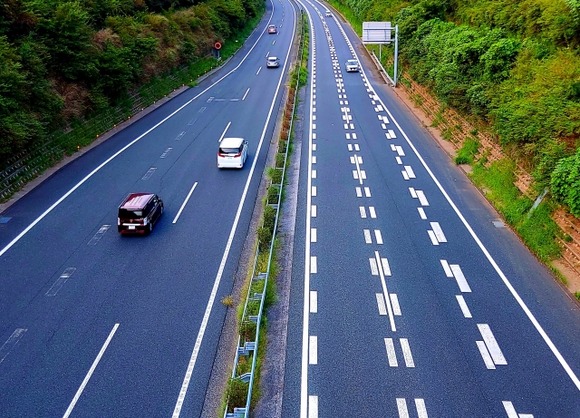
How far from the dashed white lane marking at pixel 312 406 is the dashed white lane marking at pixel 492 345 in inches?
196

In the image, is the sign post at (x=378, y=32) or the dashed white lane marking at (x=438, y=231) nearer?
the dashed white lane marking at (x=438, y=231)

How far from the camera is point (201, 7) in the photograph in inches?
2501

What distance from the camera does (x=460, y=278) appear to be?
672 inches

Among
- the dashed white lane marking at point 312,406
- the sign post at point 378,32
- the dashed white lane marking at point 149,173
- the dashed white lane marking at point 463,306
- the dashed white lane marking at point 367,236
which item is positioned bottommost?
the dashed white lane marking at point 312,406

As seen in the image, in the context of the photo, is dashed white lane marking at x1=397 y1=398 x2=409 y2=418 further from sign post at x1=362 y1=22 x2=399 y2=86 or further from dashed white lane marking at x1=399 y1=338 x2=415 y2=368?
sign post at x1=362 y1=22 x2=399 y2=86

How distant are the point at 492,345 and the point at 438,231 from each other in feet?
23.1

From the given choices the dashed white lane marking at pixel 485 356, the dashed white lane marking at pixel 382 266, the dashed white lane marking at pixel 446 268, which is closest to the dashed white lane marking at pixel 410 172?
the dashed white lane marking at pixel 446 268

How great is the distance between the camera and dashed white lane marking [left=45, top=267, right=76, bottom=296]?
16.6 metres

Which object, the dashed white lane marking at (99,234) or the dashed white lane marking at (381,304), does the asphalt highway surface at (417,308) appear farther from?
the dashed white lane marking at (99,234)

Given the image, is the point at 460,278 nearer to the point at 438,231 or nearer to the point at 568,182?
the point at 438,231

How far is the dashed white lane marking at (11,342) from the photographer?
13906mm

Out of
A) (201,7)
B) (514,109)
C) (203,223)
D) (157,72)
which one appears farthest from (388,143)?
(201,7)

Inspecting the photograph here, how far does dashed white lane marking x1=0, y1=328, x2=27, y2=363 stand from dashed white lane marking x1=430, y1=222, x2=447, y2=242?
14826 mm

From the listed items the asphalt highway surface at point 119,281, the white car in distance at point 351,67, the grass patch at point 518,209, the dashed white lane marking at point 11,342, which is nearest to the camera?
the asphalt highway surface at point 119,281
